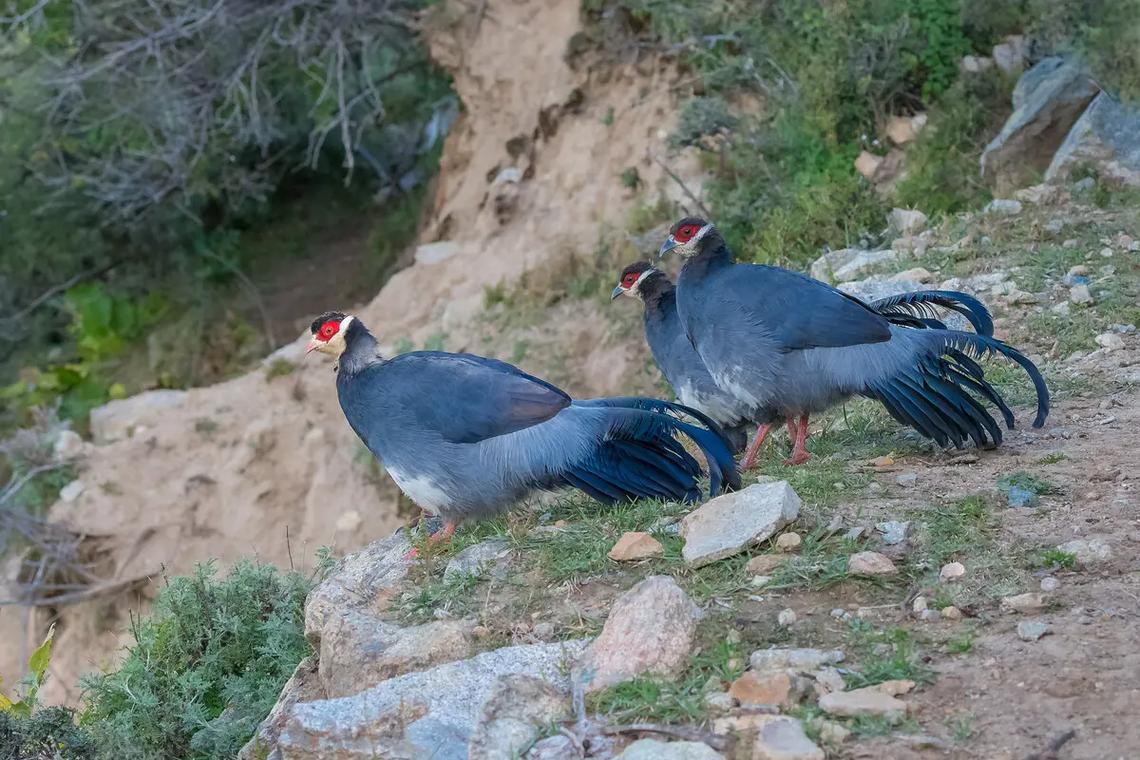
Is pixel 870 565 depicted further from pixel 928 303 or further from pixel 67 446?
pixel 67 446

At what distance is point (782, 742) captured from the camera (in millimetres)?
3182

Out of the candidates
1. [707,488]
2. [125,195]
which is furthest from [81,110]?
[707,488]

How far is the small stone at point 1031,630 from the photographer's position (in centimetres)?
357

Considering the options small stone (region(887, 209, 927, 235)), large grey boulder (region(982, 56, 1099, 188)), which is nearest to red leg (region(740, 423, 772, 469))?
small stone (region(887, 209, 927, 235))

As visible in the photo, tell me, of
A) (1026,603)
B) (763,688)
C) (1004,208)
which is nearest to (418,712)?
(763,688)

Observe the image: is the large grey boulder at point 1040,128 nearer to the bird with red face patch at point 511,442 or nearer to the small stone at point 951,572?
the bird with red face patch at point 511,442

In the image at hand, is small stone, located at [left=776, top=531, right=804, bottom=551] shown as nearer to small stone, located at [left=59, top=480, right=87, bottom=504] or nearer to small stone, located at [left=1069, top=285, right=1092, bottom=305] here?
small stone, located at [left=1069, top=285, right=1092, bottom=305]

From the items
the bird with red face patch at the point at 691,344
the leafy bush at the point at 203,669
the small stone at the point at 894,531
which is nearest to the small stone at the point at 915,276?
the bird with red face patch at the point at 691,344

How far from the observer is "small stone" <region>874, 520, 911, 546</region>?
421 centimetres

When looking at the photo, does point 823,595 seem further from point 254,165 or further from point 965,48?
point 254,165

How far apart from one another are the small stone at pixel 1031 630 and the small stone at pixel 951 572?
0.35m

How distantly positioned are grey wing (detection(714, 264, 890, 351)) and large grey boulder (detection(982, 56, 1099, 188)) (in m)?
3.64

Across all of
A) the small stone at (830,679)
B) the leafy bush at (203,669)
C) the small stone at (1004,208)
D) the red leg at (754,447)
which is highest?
the small stone at (1004,208)

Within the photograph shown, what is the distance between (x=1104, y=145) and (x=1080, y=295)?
1.98m
